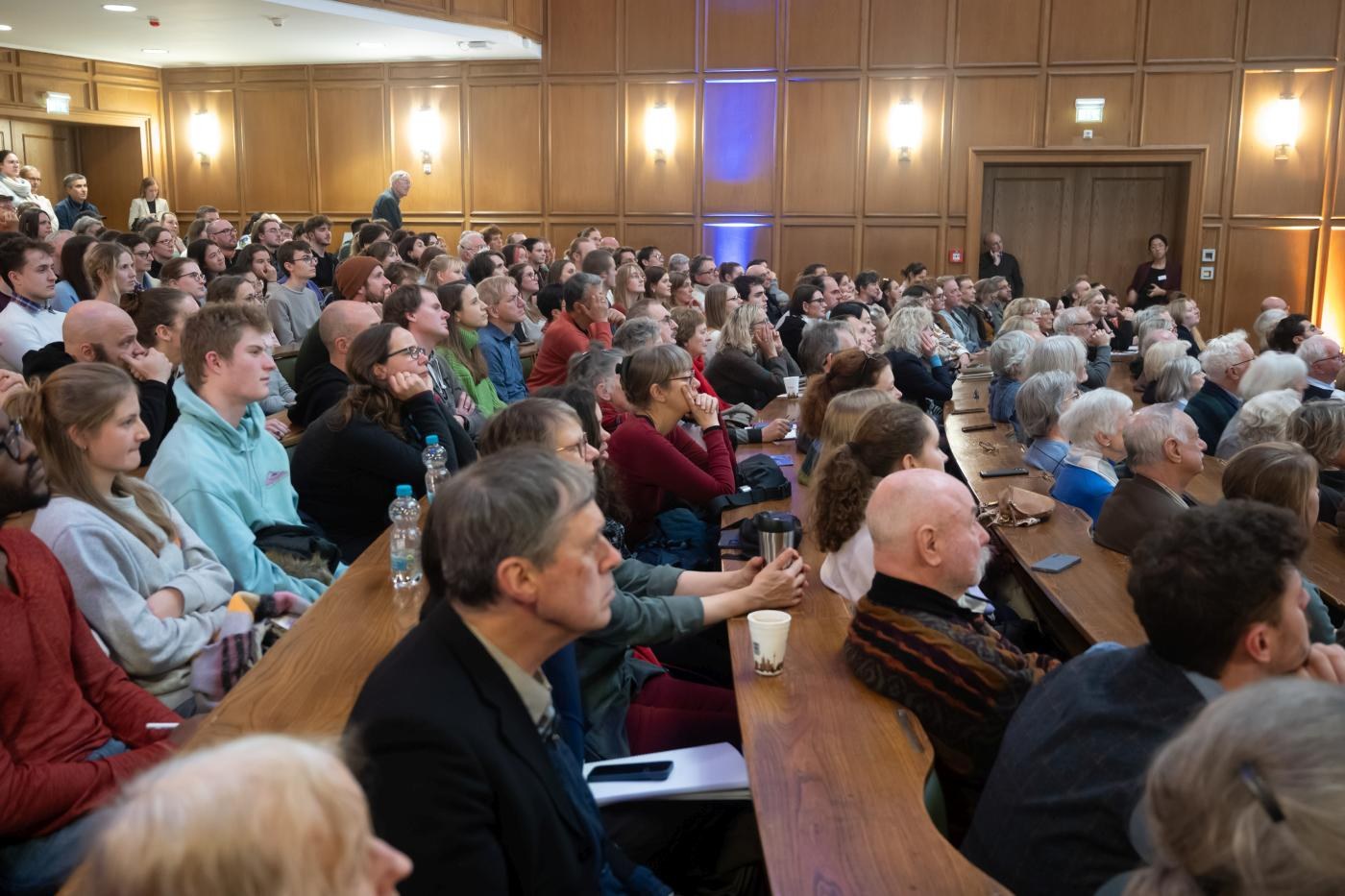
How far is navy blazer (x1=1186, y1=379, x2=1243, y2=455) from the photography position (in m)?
6.62

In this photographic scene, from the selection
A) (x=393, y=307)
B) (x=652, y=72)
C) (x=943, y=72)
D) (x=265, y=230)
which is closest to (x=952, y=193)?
(x=943, y=72)

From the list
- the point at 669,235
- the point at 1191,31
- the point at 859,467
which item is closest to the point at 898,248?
the point at 669,235

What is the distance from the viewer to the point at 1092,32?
12.7 meters

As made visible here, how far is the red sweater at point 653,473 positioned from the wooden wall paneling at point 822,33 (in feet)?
32.2

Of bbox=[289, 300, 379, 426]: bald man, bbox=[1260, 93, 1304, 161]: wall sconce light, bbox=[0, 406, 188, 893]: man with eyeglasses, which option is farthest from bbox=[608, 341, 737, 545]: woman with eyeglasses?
bbox=[1260, 93, 1304, 161]: wall sconce light

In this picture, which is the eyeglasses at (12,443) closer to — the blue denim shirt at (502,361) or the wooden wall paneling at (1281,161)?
the blue denim shirt at (502,361)

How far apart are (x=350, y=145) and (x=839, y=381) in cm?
1069

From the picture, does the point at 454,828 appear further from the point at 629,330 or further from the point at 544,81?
the point at 544,81

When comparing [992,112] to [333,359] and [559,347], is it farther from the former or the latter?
[333,359]

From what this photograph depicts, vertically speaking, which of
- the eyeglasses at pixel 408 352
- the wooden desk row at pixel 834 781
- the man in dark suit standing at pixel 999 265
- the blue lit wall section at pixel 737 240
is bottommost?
the wooden desk row at pixel 834 781

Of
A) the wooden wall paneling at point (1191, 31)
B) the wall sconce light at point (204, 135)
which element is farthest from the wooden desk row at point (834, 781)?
the wall sconce light at point (204, 135)

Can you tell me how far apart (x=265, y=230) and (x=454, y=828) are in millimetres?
9482

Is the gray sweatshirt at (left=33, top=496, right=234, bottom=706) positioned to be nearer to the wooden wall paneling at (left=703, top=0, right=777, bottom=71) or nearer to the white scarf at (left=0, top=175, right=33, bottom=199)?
the white scarf at (left=0, top=175, right=33, bottom=199)

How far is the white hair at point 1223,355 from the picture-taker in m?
6.67
